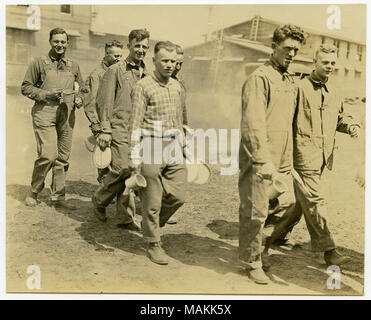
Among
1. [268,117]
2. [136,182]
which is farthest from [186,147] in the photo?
[268,117]

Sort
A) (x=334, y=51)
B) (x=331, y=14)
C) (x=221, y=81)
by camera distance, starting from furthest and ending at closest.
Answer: (x=221, y=81)
(x=331, y=14)
(x=334, y=51)

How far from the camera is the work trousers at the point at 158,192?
5223 millimetres

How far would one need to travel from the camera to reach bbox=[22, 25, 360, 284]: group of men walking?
16.2 ft

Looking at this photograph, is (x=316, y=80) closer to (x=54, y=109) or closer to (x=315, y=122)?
(x=315, y=122)

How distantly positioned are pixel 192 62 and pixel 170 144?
3.97 ft

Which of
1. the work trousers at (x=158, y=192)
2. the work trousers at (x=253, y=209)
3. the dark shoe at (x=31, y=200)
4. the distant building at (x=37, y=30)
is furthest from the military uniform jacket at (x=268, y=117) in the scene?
the dark shoe at (x=31, y=200)

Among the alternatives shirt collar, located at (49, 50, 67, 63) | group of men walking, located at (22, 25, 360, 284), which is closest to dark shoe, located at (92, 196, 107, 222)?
group of men walking, located at (22, 25, 360, 284)

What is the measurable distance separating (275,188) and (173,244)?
4.66 ft

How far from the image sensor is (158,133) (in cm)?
527

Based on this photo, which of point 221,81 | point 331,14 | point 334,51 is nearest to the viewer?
point 334,51

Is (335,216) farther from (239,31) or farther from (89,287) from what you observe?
(89,287)

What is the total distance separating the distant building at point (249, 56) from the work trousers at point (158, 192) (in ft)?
3.95

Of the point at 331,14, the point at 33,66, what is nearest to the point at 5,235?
the point at 33,66

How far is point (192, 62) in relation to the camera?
19.8ft
